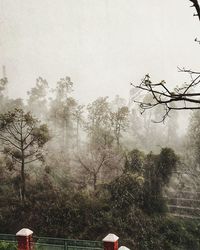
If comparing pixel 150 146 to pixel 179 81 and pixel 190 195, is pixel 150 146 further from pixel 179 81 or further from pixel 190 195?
pixel 179 81

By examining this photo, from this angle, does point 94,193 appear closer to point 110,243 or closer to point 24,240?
point 24,240

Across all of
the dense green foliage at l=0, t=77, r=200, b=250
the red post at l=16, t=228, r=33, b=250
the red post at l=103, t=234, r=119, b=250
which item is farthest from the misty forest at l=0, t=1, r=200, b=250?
the red post at l=103, t=234, r=119, b=250

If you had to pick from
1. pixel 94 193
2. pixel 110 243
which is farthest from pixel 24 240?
pixel 94 193

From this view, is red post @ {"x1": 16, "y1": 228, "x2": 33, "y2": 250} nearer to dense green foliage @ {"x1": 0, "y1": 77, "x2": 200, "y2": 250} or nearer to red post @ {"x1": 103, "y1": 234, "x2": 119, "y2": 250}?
red post @ {"x1": 103, "y1": 234, "x2": 119, "y2": 250}

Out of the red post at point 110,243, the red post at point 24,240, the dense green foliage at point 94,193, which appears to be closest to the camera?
the red post at point 110,243

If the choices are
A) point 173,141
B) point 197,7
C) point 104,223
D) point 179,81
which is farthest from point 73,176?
point 179,81

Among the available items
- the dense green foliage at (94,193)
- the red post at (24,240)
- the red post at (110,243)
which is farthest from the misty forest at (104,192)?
the red post at (110,243)

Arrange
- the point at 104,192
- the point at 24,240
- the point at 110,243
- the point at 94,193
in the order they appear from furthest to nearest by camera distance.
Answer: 1. the point at 94,193
2. the point at 104,192
3. the point at 24,240
4. the point at 110,243

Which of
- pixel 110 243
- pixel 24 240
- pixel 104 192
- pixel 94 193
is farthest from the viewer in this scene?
pixel 94 193

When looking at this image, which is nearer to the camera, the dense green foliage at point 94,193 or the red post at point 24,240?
the red post at point 24,240

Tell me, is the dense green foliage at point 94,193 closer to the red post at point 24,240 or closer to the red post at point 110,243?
the red post at point 24,240

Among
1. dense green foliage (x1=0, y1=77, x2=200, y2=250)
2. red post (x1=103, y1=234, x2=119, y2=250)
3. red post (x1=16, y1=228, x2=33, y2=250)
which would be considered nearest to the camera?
red post (x1=103, y1=234, x2=119, y2=250)

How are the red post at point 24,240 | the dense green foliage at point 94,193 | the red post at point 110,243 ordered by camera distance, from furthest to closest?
1. the dense green foliage at point 94,193
2. the red post at point 24,240
3. the red post at point 110,243

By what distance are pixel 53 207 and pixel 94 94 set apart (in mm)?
35219
